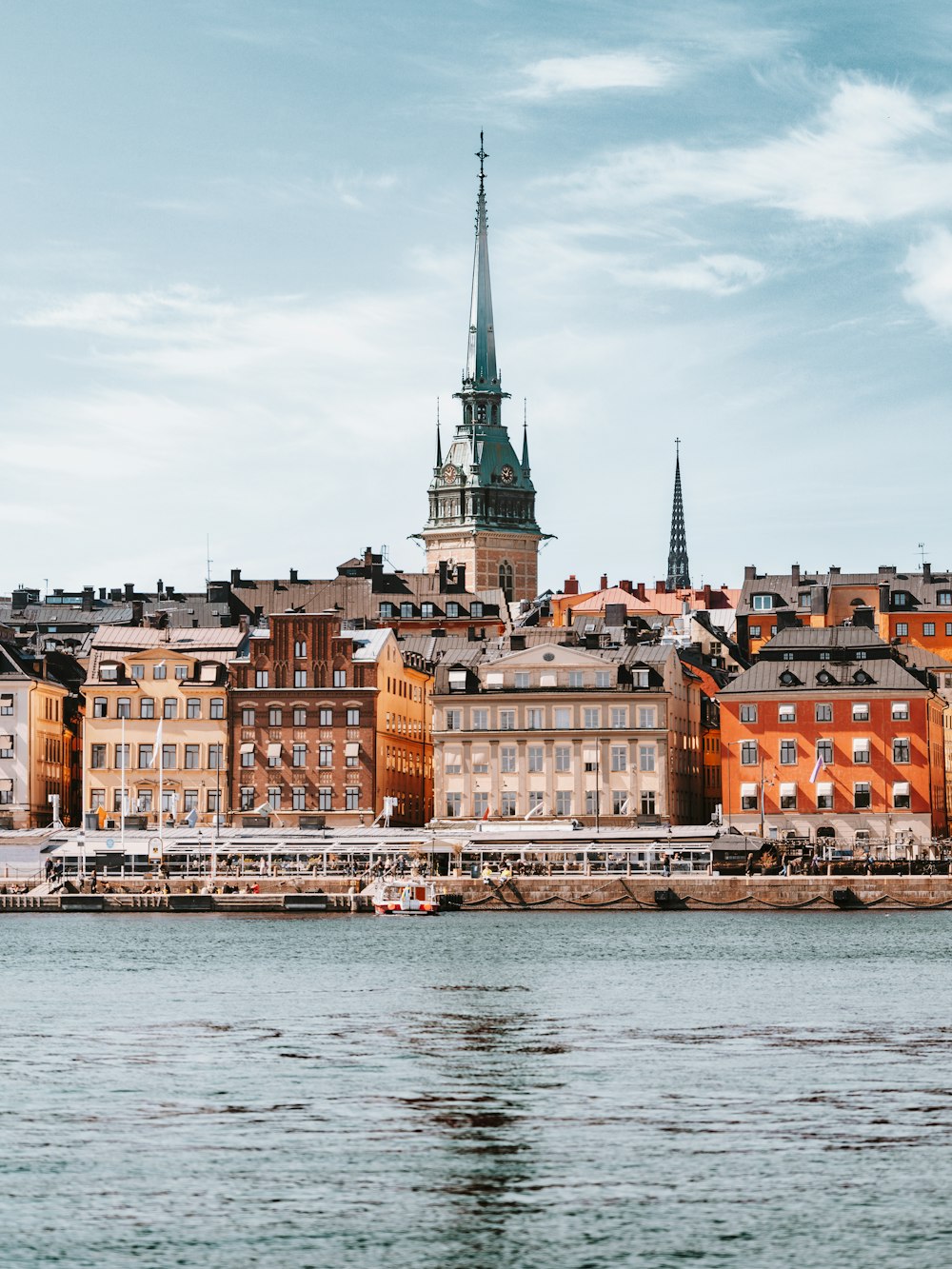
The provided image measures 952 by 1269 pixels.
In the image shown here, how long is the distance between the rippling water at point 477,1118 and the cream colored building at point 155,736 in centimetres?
6459

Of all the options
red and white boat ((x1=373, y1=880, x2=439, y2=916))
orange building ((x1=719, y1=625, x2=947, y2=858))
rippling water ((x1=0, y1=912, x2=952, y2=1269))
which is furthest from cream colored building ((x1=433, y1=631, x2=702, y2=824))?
rippling water ((x1=0, y1=912, x2=952, y2=1269))

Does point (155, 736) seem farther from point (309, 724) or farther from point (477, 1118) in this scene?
point (477, 1118)

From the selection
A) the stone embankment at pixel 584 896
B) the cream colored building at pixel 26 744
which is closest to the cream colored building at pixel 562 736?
the stone embankment at pixel 584 896

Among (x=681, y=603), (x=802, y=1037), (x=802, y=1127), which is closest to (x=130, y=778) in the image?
(x=681, y=603)

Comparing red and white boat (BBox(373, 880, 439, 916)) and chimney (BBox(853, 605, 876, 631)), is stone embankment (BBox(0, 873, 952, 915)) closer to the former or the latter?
red and white boat (BBox(373, 880, 439, 916))

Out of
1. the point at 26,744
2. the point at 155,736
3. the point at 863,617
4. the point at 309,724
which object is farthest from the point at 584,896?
the point at 26,744

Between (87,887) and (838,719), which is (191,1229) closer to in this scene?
(87,887)

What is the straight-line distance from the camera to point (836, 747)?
13512cm

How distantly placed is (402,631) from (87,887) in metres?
54.1

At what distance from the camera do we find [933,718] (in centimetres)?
13888

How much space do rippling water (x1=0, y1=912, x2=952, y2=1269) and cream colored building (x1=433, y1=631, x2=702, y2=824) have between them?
198 ft

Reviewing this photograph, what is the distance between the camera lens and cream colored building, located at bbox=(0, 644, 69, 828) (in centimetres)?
14138

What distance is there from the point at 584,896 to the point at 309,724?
27360 millimetres

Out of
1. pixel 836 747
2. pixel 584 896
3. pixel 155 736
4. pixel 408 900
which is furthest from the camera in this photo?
pixel 155 736
